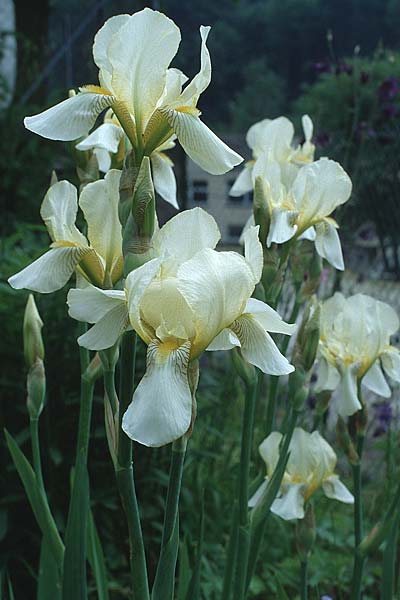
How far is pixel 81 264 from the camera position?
0.78m

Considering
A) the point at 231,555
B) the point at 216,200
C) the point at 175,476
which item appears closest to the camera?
the point at 175,476

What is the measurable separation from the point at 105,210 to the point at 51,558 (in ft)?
1.85

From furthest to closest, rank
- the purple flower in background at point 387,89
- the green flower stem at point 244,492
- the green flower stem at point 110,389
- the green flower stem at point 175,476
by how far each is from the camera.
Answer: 1. the purple flower in background at point 387,89
2. the green flower stem at point 244,492
3. the green flower stem at point 110,389
4. the green flower stem at point 175,476

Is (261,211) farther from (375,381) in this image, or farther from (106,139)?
(375,381)

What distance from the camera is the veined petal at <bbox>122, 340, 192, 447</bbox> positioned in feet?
1.88

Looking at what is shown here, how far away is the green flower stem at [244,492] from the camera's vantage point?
91cm

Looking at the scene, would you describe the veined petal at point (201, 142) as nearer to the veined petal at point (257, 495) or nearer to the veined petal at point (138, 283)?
the veined petal at point (138, 283)

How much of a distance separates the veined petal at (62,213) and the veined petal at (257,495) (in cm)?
47

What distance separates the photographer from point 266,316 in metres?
0.69

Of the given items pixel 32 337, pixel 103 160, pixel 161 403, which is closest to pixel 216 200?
pixel 103 160

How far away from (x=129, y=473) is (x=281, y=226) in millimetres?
438

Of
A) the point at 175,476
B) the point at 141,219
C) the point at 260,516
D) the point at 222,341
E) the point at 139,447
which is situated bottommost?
the point at 139,447

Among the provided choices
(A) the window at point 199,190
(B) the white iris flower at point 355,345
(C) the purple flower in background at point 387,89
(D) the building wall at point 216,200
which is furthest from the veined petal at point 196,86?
(A) the window at point 199,190

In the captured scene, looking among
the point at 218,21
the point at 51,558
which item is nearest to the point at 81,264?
the point at 51,558
